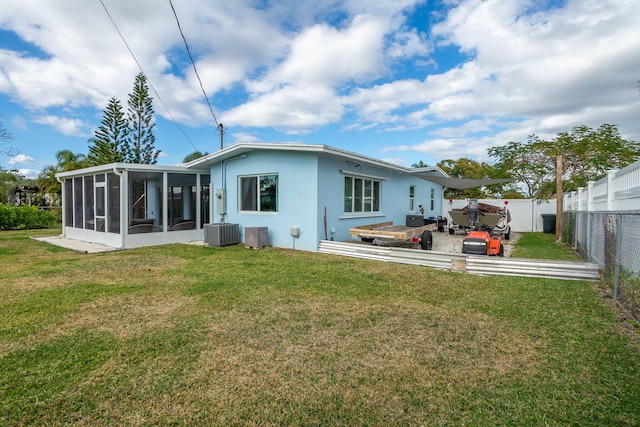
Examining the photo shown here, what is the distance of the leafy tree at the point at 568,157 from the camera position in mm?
16172

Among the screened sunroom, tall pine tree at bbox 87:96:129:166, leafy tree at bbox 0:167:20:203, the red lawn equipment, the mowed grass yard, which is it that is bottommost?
the mowed grass yard

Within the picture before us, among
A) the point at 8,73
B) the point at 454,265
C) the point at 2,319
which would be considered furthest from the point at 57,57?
the point at 454,265

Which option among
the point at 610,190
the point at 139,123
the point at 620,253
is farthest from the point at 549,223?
the point at 139,123

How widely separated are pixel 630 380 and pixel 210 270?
6.07 metres

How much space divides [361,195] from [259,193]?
3.39 m

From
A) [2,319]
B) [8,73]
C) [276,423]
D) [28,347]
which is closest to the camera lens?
[276,423]

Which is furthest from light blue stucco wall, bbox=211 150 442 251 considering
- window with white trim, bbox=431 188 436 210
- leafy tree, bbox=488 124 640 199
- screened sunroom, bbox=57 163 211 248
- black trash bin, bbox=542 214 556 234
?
leafy tree, bbox=488 124 640 199

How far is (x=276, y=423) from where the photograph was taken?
2.07 meters

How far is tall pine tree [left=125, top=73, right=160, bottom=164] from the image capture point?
2309 cm

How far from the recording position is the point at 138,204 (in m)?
10.3

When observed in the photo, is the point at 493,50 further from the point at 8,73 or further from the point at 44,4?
the point at 8,73

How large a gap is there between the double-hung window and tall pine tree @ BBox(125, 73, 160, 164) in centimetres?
1708

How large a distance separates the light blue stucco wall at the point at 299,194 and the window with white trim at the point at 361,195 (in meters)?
0.24

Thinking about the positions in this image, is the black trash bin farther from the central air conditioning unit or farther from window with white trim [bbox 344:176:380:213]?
the central air conditioning unit
